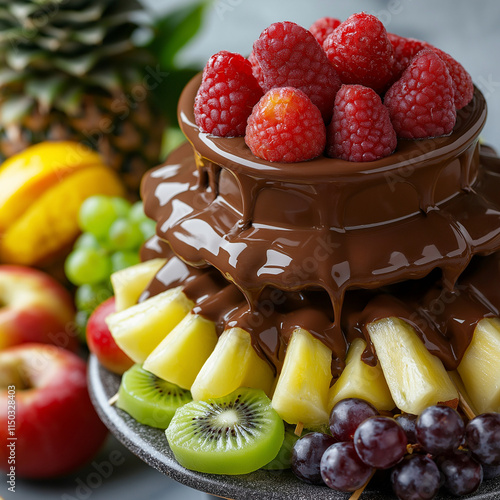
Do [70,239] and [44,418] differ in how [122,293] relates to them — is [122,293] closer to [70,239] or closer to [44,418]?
[44,418]

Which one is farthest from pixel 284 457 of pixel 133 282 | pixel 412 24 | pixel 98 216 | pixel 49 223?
pixel 412 24

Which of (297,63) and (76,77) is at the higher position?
(297,63)

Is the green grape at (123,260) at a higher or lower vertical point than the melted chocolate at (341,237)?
lower

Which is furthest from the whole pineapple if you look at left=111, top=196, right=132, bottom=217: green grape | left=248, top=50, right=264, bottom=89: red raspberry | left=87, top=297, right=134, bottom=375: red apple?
left=248, top=50, right=264, bottom=89: red raspberry

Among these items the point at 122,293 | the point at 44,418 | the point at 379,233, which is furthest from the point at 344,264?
the point at 44,418

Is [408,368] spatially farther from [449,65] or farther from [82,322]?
[82,322]

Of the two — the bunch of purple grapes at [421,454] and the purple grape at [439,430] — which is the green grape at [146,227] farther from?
the purple grape at [439,430]

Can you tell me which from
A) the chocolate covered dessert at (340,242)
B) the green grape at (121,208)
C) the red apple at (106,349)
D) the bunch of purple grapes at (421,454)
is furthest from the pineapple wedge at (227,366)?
the green grape at (121,208)

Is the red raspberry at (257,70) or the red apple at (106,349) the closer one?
the red raspberry at (257,70)
